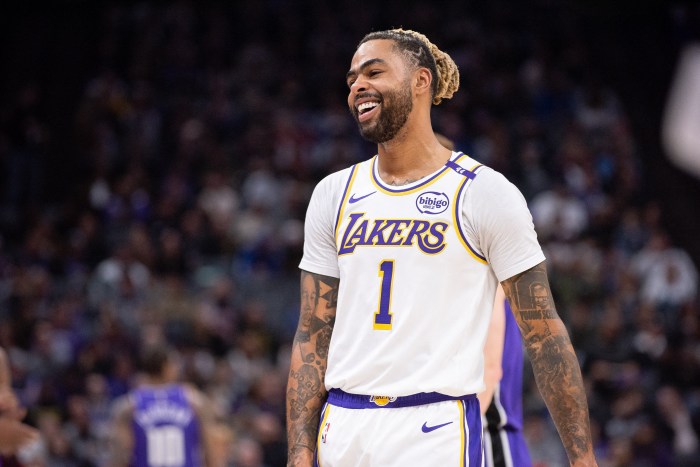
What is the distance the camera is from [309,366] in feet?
14.5

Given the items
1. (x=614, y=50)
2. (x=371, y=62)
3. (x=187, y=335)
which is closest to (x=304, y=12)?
(x=614, y=50)

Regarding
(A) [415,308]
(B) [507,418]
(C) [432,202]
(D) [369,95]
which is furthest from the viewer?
(B) [507,418]

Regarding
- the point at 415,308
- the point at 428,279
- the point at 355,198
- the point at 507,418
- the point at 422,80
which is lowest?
the point at 507,418

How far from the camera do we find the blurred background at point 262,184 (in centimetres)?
1366

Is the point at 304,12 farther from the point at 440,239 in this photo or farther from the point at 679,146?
the point at 440,239

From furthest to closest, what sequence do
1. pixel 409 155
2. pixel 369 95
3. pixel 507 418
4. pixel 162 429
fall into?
pixel 162 429
pixel 507 418
pixel 409 155
pixel 369 95

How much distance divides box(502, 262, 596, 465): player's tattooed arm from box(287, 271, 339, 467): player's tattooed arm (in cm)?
80

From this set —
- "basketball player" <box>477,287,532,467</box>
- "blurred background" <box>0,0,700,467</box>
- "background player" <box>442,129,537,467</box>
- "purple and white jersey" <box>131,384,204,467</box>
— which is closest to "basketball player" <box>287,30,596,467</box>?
"background player" <box>442,129,537,467</box>

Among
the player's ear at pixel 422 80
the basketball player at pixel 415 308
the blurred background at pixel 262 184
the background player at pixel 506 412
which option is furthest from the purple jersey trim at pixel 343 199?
the blurred background at pixel 262 184

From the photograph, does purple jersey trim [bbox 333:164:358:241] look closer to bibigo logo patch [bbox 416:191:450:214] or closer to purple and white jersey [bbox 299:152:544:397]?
purple and white jersey [bbox 299:152:544:397]

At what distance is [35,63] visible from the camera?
69.0ft

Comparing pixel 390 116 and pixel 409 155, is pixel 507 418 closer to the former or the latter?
pixel 409 155

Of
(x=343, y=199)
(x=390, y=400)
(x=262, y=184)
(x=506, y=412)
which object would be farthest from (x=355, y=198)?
(x=262, y=184)

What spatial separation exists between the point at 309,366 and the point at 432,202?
888 mm
